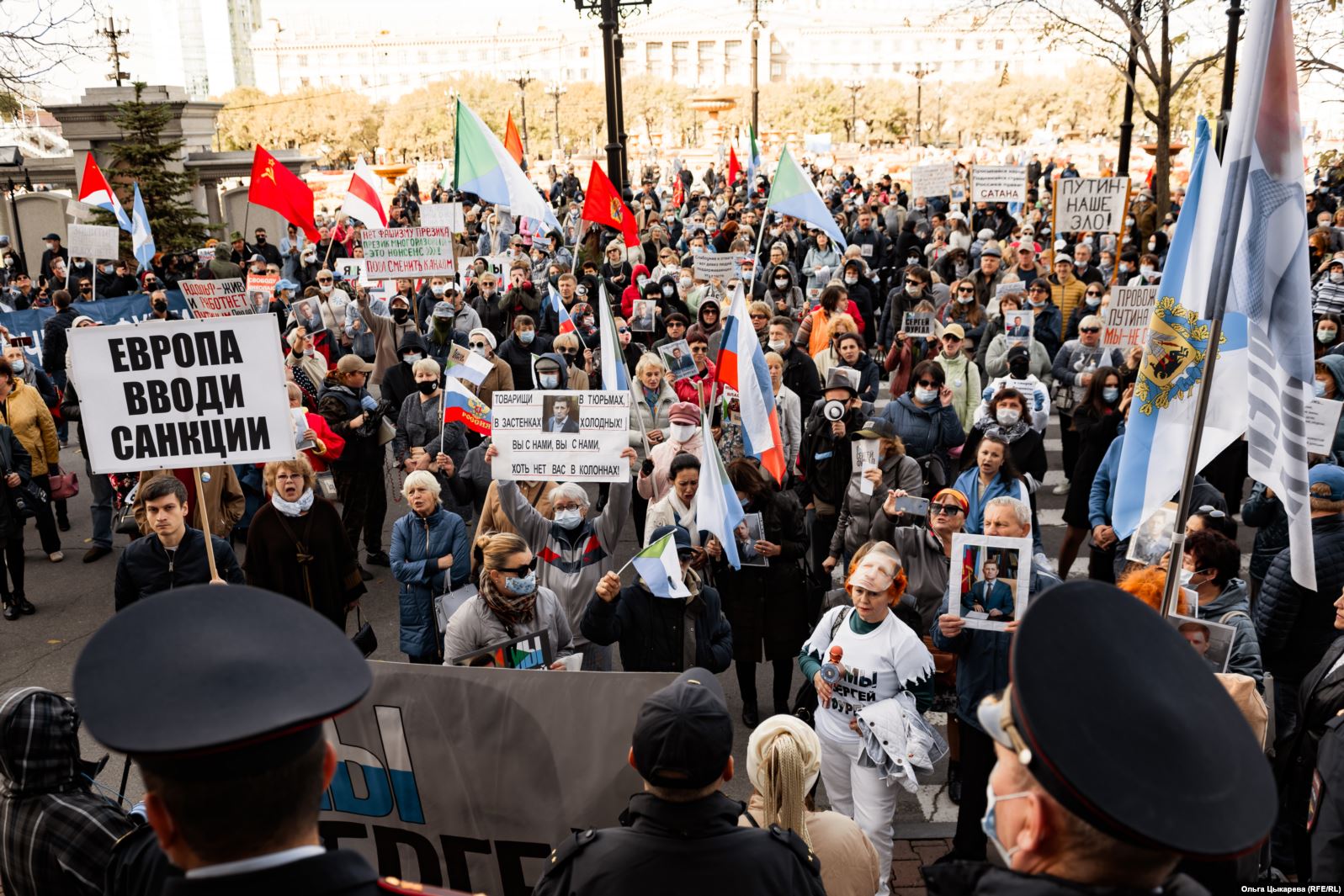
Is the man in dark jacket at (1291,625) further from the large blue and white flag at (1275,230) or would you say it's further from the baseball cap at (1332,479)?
the large blue and white flag at (1275,230)

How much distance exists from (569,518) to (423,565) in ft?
3.02

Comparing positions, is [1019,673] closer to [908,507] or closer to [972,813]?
[972,813]

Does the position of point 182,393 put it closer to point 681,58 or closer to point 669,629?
point 669,629

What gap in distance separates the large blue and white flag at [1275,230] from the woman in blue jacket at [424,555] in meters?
4.20

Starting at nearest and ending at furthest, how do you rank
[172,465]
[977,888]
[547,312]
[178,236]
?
[977,888] → [172,465] → [547,312] → [178,236]

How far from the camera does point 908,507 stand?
609 centimetres

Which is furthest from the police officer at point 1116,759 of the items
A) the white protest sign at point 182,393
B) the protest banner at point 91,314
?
the protest banner at point 91,314

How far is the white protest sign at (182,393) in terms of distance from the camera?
5.25 metres

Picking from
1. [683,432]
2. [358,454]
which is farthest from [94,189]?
[683,432]

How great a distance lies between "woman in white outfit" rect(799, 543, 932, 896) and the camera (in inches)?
183

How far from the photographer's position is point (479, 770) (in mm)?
Answer: 3756

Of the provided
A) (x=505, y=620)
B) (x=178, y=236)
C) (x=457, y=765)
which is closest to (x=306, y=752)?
(x=457, y=765)

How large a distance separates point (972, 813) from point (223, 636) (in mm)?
3843

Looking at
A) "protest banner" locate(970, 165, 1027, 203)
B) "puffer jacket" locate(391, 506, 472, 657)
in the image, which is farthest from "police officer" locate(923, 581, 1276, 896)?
"protest banner" locate(970, 165, 1027, 203)
